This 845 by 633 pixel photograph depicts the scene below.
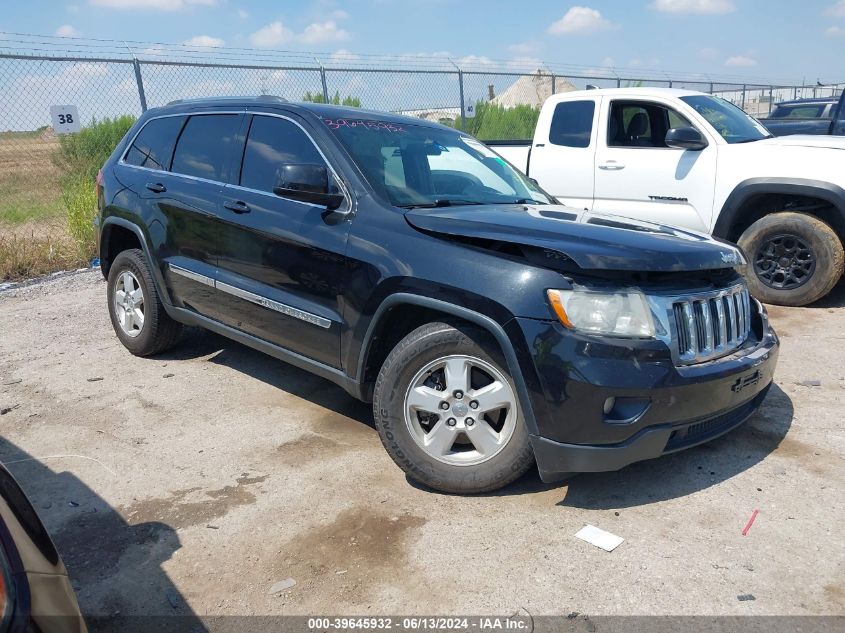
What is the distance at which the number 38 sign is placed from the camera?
8414 mm

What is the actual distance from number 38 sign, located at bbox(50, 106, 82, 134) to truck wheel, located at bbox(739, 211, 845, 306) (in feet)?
25.3

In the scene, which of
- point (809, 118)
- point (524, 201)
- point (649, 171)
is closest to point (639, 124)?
point (649, 171)

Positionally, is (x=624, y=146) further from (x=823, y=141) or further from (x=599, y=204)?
(x=823, y=141)

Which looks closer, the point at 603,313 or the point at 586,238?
the point at 603,313

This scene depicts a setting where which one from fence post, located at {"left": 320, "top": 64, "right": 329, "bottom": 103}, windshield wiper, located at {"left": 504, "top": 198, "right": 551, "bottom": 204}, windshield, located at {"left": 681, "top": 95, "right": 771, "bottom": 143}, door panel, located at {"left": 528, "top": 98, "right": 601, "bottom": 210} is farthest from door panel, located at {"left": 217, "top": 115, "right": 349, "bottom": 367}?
fence post, located at {"left": 320, "top": 64, "right": 329, "bottom": 103}

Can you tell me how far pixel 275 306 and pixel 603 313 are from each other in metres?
1.89

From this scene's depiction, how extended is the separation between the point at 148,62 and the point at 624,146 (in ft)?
20.1

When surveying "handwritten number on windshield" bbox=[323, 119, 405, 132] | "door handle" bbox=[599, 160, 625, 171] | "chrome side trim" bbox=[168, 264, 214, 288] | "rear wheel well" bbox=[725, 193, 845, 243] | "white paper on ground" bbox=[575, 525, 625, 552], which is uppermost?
"handwritten number on windshield" bbox=[323, 119, 405, 132]

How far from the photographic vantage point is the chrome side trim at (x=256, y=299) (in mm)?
3705

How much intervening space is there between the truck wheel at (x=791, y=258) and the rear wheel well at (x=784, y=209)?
15 centimetres

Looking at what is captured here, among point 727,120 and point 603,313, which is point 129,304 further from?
point 727,120

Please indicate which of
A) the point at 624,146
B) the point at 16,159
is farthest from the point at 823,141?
the point at 16,159

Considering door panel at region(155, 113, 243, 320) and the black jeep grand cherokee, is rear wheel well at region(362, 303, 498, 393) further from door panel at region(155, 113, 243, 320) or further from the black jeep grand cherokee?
door panel at region(155, 113, 243, 320)

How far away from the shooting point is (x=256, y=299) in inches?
160
